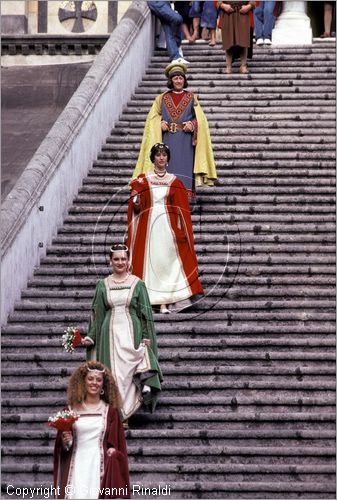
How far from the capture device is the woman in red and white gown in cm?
2158

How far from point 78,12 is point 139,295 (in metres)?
14.8

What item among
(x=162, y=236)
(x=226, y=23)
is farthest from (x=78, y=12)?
(x=162, y=236)

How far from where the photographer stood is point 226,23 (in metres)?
27.0

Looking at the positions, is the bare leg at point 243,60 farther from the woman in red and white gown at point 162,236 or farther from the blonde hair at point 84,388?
the blonde hair at point 84,388

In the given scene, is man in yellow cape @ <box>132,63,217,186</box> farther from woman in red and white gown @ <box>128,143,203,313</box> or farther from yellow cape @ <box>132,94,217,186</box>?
woman in red and white gown @ <box>128,143,203,313</box>

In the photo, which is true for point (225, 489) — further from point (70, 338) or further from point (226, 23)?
point (226, 23)

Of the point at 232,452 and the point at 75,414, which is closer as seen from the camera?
the point at 75,414

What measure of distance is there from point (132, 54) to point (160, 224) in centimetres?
536

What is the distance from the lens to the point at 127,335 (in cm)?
1970

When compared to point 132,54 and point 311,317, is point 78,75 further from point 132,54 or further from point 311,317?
point 311,317

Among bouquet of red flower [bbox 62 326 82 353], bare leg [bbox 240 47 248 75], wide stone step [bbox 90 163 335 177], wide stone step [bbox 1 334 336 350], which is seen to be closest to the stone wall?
wide stone step [bbox 90 163 335 177]

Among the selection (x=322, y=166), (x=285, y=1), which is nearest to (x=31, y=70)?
(x=285, y=1)

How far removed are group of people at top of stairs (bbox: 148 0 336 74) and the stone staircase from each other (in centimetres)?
68

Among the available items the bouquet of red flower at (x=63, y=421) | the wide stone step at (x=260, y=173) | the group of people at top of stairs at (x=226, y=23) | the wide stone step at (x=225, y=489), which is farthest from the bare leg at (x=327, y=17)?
the bouquet of red flower at (x=63, y=421)
